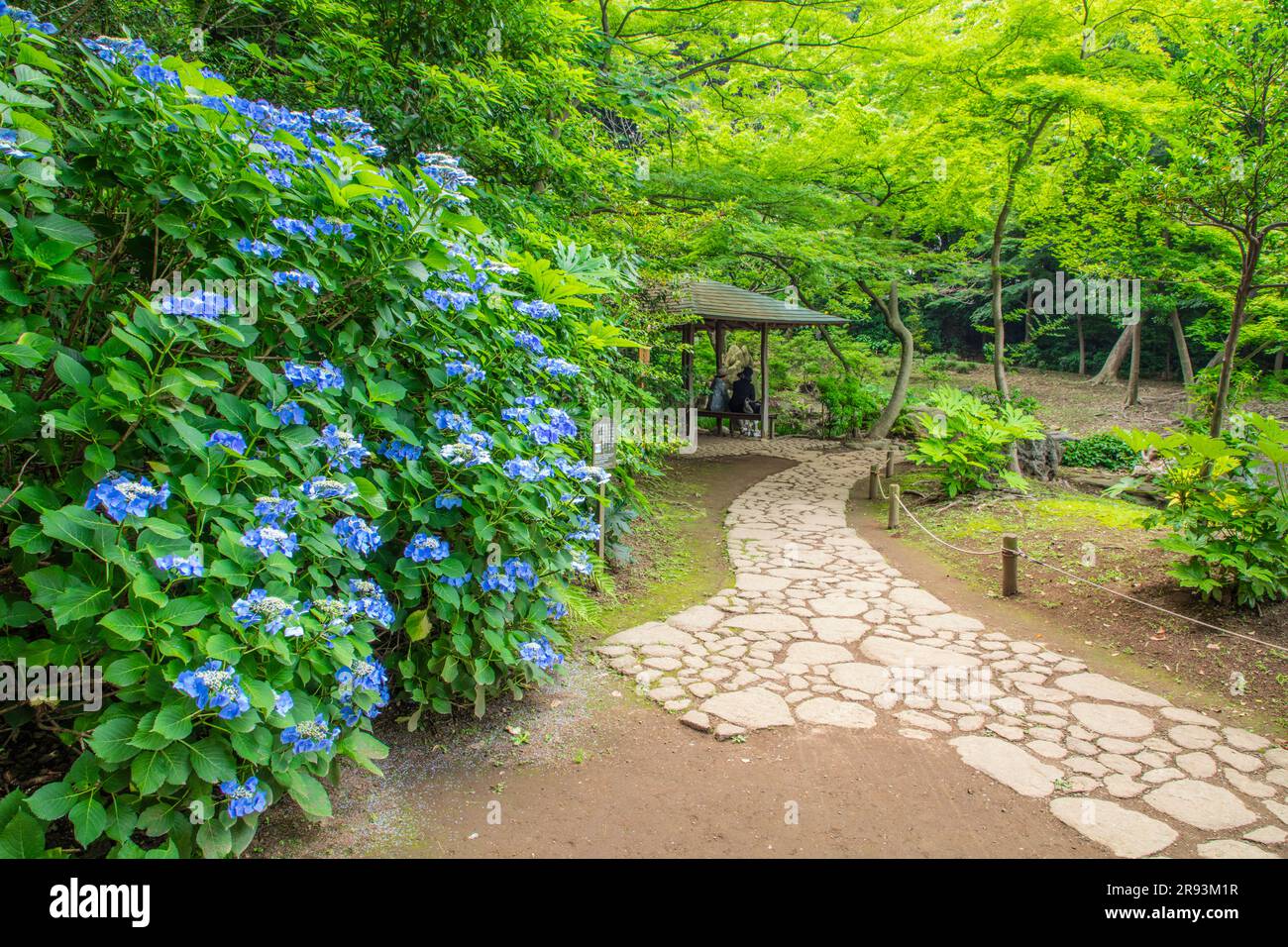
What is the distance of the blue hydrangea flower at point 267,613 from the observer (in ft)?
6.26

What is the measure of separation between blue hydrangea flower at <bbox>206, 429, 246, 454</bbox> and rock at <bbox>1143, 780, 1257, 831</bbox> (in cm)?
367

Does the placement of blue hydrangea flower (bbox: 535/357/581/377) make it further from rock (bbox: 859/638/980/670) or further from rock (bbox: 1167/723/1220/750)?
rock (bbox: 1167/723/1220/750)

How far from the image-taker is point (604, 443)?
4.90 metres

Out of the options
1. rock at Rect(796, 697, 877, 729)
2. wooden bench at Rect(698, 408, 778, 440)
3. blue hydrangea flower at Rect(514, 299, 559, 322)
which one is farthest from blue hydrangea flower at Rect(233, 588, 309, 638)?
wooden bench at Rect(698, 408, 778, 440)

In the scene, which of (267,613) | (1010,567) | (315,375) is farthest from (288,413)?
(1010,567)

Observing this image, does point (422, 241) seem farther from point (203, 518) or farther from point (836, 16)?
point (836, 16)

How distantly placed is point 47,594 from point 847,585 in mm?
5225

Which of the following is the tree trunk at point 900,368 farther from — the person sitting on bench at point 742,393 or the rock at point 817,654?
the rock at point 817,654

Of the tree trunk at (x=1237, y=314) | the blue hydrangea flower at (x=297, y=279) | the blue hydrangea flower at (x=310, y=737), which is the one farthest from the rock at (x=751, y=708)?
the tree trunk at (x=1237, y=314)

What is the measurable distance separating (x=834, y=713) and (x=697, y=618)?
1.49 meters

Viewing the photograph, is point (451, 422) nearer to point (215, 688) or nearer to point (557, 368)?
point (557, 368)

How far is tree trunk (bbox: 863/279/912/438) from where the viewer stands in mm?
13914

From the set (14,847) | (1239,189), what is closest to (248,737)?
(14,847)

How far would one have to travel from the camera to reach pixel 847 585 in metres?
5.84
